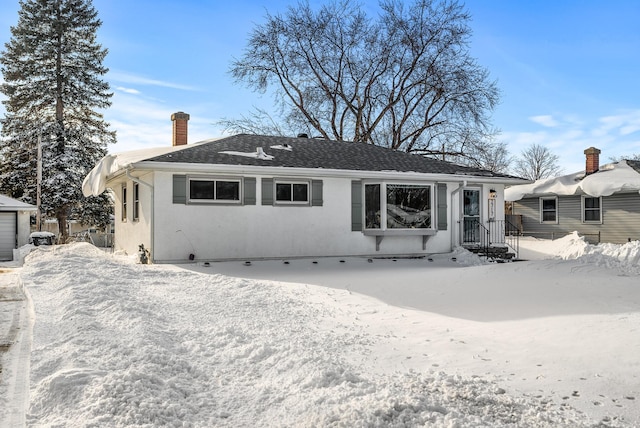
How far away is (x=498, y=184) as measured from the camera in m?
15.8

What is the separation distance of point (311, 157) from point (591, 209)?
14.0 meters

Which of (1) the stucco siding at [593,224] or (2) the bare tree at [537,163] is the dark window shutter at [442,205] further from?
(2) the bare tree at [537,163]

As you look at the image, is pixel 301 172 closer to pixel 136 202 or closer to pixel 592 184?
pixel 136 202

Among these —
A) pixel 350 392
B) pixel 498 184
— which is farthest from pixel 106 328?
pixel 498 184

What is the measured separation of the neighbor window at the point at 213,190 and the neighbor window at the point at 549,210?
16535 millimetres

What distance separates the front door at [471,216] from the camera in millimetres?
15422

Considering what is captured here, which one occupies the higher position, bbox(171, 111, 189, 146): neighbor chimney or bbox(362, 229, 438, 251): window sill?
bbox(171, 111, 189, 146): neighbor chimney

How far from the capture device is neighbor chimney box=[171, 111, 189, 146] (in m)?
16.7

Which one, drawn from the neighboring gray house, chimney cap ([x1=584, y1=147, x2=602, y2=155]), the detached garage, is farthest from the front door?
the detached garage

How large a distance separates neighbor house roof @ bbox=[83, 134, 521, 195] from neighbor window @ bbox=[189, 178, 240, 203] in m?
0.54

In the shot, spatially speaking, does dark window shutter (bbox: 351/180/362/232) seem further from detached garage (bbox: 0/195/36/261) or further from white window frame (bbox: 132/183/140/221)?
detached garage (bbox: 0/195/36/261)

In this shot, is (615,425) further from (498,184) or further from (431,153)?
(431,153)

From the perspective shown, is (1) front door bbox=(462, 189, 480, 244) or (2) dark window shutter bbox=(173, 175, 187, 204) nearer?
(2) dark window shutter bbox=(173, 175, 187, 204)

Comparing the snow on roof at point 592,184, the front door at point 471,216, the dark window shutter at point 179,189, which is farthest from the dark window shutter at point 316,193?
the snow on roof at point 592,184
